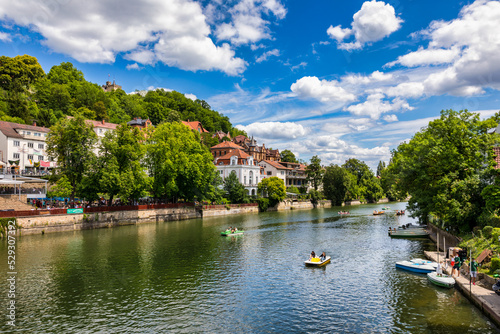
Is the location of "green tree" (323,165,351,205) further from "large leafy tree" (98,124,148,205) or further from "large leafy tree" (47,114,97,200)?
"large leafy tree" (47,114,97,200)

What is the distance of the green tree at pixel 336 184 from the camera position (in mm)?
119625

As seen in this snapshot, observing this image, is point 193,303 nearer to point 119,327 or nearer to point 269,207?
point 119,327

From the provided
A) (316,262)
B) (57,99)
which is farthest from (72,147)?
(57,99)

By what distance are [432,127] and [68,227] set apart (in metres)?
51.2

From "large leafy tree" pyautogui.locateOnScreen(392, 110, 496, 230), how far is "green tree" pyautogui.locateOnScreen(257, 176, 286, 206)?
58781mm

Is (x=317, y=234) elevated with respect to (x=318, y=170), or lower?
lower

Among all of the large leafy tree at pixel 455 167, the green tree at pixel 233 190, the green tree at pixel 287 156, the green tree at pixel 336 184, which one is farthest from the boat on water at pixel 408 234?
the green tree at pixel 287 156

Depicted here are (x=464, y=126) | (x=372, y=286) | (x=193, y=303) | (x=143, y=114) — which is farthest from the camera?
(x=143, y=114)

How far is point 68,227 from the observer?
49000mm

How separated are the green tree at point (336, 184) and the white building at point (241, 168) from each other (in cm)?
2984

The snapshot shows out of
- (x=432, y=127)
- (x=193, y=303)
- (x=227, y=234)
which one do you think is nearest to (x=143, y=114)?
(x=227, y=234)

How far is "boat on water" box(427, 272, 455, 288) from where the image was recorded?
22.6 meters

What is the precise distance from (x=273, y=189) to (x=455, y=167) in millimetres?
65179

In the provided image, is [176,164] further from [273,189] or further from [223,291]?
[223,291]
